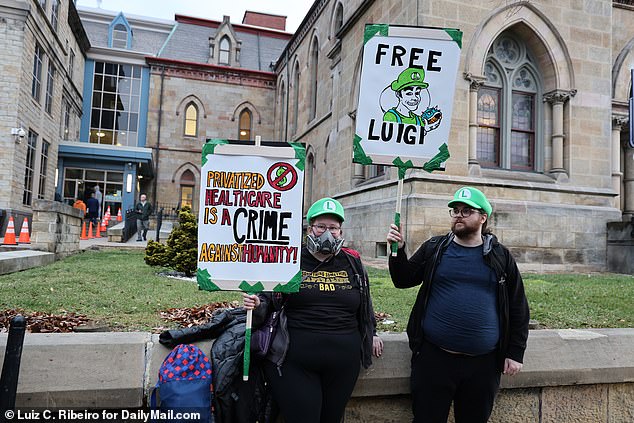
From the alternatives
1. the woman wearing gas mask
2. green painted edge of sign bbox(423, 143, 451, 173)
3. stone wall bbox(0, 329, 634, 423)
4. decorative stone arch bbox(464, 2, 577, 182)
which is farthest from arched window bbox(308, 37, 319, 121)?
the woman wearing gas mask

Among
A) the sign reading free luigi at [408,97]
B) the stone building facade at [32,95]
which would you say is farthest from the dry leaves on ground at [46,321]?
the stone building facade at [32,95]

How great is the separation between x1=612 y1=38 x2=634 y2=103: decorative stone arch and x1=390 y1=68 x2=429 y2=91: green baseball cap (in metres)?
13.9

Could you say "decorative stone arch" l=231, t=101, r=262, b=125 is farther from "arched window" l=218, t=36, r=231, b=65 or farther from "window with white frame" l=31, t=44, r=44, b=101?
"window with white frame" l=31, t=44, r=44, b=101

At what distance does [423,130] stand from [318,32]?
20.6 metres

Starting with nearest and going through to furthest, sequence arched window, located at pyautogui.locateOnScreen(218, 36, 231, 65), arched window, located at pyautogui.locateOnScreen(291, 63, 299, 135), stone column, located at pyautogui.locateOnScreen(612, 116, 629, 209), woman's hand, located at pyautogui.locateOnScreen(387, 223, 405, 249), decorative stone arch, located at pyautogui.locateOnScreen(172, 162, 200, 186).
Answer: woman's hand, located at pyautogui.locateOnScreen(387, 223, 405, 249), stone column, located at pyautogui.locateOnScreen(612, 116, 629, 209), arched window, located at pyautogui.locateOnScreen(291, 63, 299, 135), decorative stone arch, located at pyautogui.locateOnScreen(172, 162, 200, 186), arched window, located at pyautogui.locateOnScreen(218, 36, 231, 65)

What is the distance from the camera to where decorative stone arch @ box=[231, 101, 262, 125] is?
111ft

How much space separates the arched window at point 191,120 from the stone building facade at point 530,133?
2046 cm

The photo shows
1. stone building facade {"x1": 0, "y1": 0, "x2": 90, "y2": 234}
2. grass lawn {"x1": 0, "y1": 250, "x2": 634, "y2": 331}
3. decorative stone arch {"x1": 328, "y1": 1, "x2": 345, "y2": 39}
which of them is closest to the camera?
grass lawn {"x1": 0, "y1": 250, "x2": 634, "y2": 331}

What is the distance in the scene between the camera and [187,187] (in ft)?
107

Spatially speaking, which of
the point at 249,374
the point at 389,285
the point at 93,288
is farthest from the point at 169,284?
the point at 249,374

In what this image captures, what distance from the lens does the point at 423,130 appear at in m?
3.72

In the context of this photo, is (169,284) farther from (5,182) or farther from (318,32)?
(318,32)

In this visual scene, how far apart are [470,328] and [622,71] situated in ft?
50.6

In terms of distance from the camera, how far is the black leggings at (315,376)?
291 centimetres
